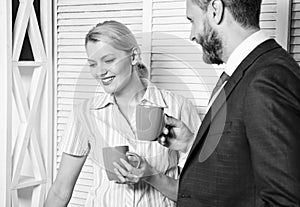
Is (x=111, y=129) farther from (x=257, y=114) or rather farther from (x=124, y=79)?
(x=257, y=114)

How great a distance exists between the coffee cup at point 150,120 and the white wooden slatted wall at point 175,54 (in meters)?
0.53

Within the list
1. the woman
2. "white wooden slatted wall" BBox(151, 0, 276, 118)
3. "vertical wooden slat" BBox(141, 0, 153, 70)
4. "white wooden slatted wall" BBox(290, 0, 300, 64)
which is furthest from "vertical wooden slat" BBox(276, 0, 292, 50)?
"vertical wooden slat" BBox(141, 0, 153, 70)

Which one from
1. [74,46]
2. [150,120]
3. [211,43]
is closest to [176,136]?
[150,120]

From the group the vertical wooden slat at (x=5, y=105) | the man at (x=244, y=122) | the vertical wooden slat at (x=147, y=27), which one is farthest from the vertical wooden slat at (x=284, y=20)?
the vertical wooden slat at (x=5, y=105)

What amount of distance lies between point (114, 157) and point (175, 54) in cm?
75

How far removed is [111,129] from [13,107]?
83cm

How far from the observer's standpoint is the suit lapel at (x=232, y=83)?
1.34m

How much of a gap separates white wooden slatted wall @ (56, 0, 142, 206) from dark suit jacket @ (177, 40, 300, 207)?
46.6 inches

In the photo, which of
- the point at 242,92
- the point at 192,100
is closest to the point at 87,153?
the point at 192,100

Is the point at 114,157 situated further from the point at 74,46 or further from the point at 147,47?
the point at 74,46

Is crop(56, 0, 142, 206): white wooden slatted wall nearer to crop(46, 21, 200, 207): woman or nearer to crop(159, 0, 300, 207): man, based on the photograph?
crop(46, 21, 200, 207): woman

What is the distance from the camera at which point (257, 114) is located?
4.03ft

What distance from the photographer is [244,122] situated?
1.28 metres

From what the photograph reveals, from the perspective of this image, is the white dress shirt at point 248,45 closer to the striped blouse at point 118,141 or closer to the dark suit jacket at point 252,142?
the dark suit jacket at point 252,142
